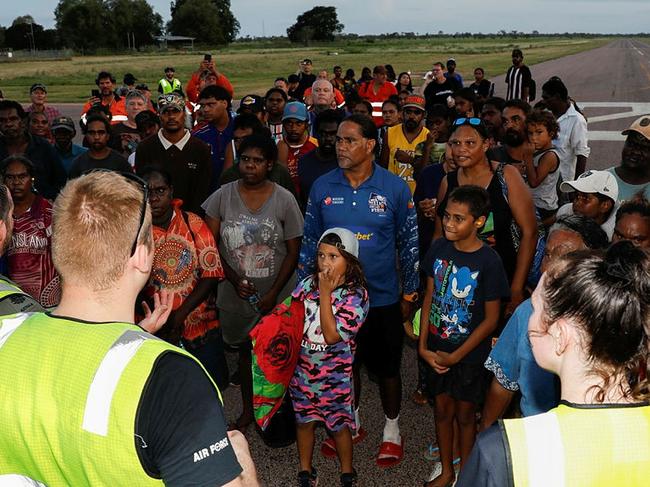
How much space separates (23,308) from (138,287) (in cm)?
54

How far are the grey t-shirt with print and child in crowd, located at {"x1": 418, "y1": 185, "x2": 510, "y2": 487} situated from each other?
1.25 metres

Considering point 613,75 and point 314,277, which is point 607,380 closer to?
point 314,277

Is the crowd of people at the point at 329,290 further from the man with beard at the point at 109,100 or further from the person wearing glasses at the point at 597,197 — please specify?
the man with beard at the point at 109,100

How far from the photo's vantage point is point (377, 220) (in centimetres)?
428

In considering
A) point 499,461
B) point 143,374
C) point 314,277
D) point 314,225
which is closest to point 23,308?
point 143,374

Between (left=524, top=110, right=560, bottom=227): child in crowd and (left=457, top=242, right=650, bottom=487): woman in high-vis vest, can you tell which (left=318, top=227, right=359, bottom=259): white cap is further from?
(left=524, top=110, right=560, bottom=227): child in crowd

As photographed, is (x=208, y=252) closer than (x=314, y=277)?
No

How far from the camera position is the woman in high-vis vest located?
1.46 metres

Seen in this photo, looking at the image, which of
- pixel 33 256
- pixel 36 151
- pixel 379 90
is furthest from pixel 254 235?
pixel 379 90

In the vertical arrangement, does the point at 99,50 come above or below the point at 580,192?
above

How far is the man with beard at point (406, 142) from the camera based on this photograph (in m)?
7.14

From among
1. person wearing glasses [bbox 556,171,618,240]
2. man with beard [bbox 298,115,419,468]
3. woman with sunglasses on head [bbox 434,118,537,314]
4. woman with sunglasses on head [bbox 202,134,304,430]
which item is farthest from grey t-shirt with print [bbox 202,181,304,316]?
person wearing glasses [bbox 556,171,618,240]

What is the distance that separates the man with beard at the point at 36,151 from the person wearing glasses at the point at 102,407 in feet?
17.1

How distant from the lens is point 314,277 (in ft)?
13.2
